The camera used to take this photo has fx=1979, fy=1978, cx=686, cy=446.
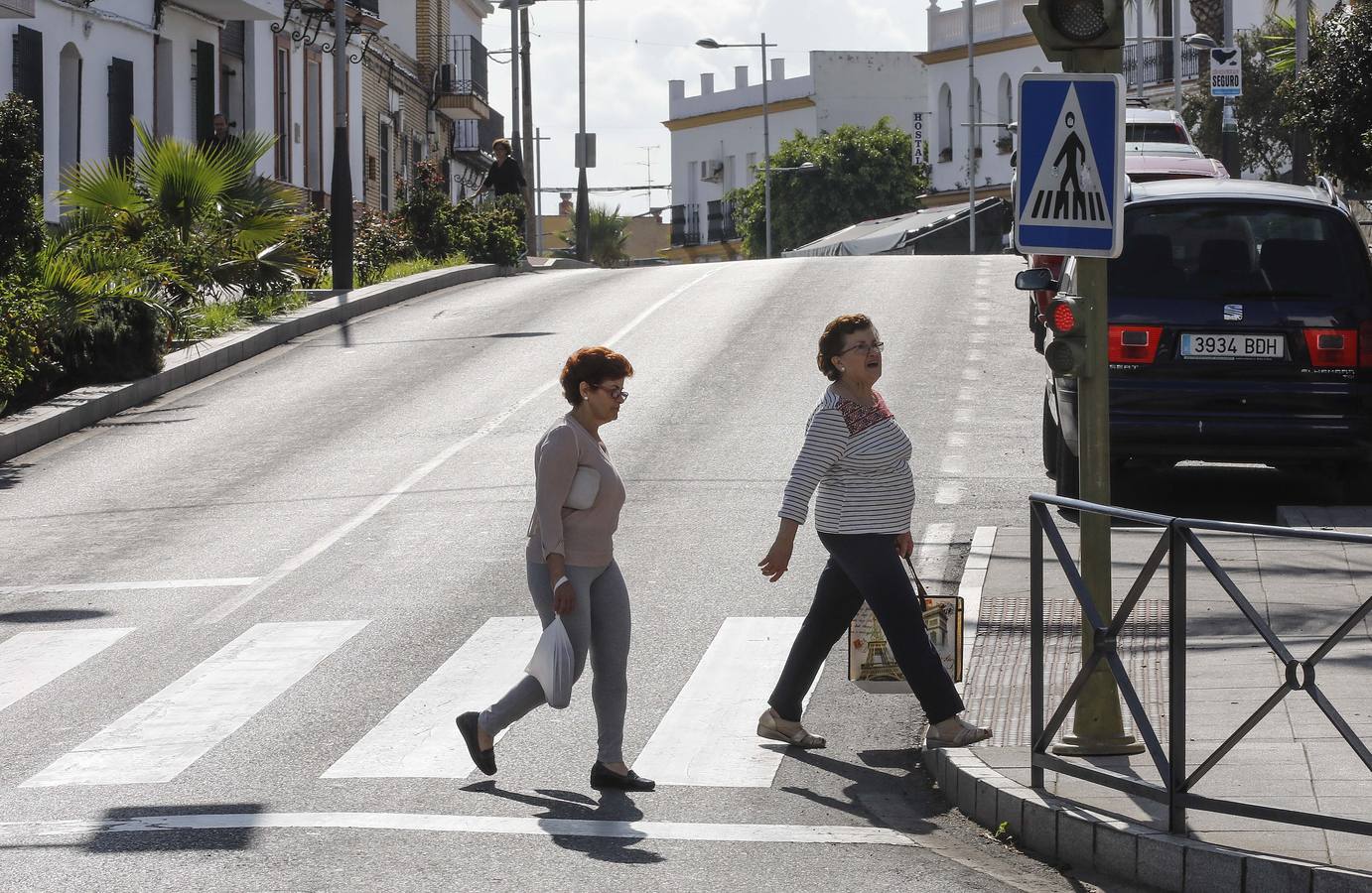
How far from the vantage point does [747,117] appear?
103m

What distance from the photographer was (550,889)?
18.9ft

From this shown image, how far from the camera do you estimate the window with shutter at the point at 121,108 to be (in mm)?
30703

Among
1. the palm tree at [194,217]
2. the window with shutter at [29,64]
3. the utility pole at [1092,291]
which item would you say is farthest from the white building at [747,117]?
the utility pole at [1092,291]

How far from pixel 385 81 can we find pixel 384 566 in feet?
135

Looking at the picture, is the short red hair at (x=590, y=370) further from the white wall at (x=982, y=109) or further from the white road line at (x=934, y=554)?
the white wall at (x=982, y=109)

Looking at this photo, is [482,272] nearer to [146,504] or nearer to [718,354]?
[718,354]

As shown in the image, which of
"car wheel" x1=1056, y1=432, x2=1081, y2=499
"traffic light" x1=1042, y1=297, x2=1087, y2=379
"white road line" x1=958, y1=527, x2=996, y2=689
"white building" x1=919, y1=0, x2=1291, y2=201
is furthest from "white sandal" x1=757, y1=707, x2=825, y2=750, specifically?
"white building" x1=919, y1=0, x2=1291, y2=201

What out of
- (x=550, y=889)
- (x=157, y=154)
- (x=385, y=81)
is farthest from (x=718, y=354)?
(x=385, y=81)

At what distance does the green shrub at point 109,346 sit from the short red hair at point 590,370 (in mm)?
12330

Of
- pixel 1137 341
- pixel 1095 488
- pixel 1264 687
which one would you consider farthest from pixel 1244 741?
pixel 1137 341

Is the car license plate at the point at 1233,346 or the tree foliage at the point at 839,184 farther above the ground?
the tree foliage at the point at 839,184

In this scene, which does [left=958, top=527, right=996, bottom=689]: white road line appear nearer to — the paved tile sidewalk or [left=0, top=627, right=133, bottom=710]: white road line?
the paved tile sidewalk

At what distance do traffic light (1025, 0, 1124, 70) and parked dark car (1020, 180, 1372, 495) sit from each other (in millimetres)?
4217

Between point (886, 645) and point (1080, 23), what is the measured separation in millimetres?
2467
